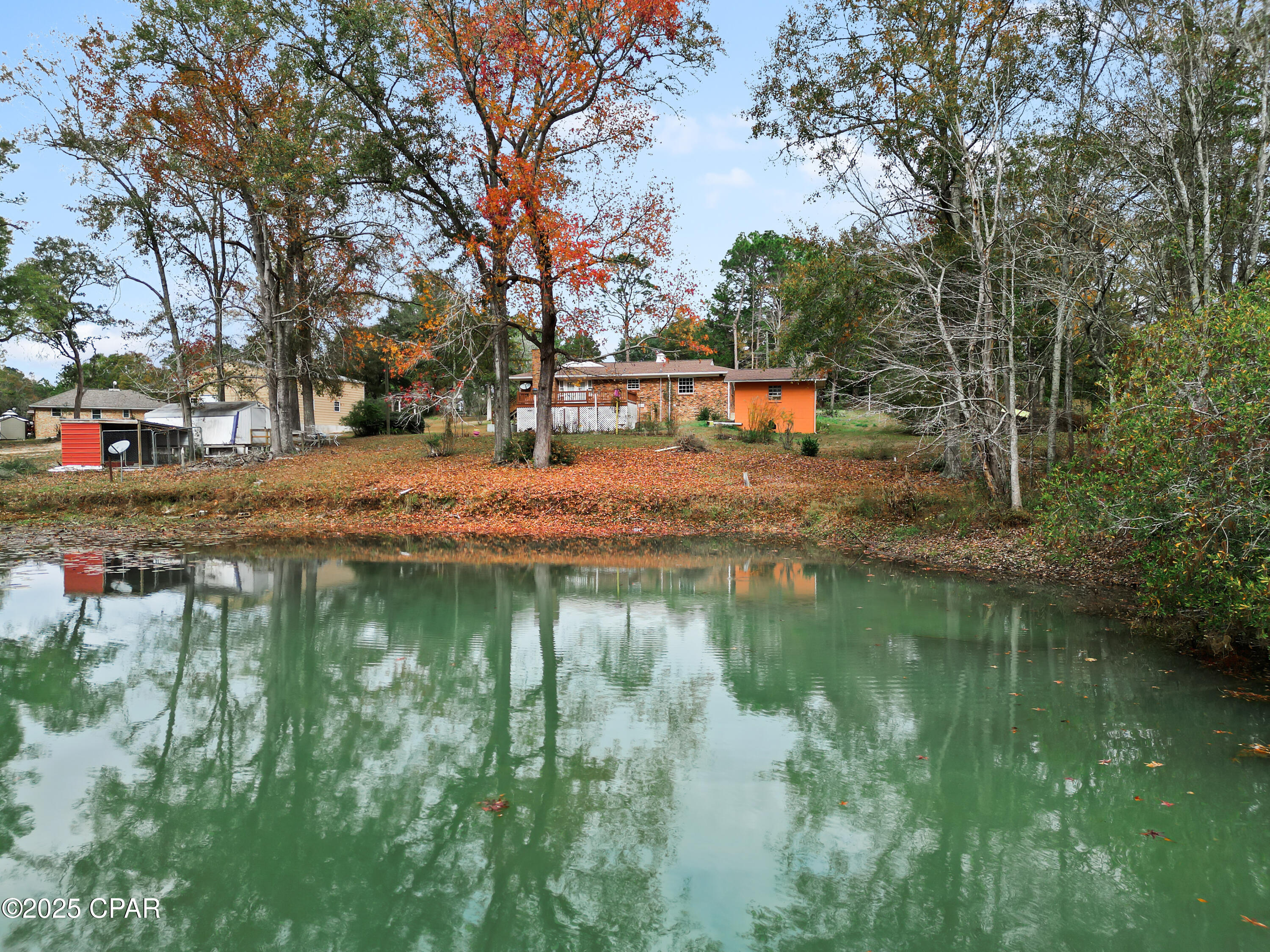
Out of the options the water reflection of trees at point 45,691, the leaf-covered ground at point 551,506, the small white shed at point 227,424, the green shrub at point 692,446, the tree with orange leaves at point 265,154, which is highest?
the tree with orange leaves at point 265,154

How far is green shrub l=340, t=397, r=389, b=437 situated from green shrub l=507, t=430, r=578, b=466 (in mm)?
14165

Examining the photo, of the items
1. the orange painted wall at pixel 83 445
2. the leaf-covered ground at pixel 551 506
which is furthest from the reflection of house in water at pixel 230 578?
the orange painted wall at pixel 83 445

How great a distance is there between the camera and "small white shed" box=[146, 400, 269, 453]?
2941 centimetres

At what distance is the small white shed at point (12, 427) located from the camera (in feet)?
158

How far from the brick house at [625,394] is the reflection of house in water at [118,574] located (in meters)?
19.8

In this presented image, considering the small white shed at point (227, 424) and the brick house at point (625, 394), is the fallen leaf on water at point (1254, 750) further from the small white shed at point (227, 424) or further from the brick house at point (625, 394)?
the small white shed at point (227, 424)

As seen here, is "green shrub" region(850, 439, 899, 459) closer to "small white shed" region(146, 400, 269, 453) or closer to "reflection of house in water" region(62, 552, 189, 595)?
"reflection of house in water" region(62, 552, 189, 595)

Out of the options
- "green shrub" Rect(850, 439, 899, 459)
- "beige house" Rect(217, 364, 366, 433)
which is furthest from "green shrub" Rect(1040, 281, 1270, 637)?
"beige house" Rect(217, 364, 366, 433)

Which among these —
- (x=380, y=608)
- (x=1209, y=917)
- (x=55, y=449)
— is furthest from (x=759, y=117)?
(x=55, y=449)

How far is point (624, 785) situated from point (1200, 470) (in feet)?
20.4

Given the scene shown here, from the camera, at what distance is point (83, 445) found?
83.4 ft

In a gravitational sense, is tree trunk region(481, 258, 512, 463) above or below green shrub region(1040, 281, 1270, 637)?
above

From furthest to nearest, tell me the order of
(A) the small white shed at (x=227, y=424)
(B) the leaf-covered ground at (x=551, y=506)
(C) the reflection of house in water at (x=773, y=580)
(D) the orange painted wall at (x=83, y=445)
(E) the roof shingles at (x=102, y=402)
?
(E) the roof shingles at (x=102, y=402) < (A) the small white shed at (x=227, y=424) < (D) the orange painted wall at (x=83, y=445) < (B) the leaf-covered ground at (x=551, y=506) < (C) the reflection of house in water at (x=773, y=580)

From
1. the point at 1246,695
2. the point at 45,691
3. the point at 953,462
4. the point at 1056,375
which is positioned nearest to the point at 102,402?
the point at 45,691
